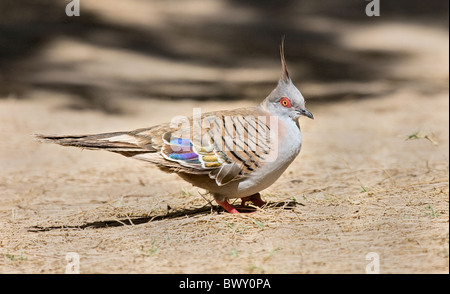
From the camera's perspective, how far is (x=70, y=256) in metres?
4.48

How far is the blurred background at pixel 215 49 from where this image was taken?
10.5 metres

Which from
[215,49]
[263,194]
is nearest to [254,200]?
[263,194]

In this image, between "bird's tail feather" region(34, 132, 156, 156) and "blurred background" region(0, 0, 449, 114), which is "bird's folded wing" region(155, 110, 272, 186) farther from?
"blurred background" region(0, 0, 449, 114)

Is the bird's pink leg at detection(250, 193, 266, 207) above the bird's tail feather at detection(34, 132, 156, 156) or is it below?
below

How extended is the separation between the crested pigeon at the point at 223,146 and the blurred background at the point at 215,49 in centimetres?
511

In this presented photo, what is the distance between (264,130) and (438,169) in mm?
2589

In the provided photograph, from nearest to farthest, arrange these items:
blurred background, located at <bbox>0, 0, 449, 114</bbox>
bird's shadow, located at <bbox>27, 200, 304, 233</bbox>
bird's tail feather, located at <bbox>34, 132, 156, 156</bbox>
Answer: bird's tail feather, located at <bbox>34, 132, 156, 156</bbox>
bird's shadow, located at <bbox>27, 200, 304, 233</bbox>
blurred background, located at <bbox>0, 0, 449, 114</bbox>

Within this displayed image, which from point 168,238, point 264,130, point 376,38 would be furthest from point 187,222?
point 376,38

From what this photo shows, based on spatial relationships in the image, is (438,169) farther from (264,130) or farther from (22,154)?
(22,154)

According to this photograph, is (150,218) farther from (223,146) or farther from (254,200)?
(223,146)

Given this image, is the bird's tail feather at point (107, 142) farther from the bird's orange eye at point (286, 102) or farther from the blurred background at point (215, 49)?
the blurred background at point (215, 49)

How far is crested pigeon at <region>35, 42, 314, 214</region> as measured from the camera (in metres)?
4.94

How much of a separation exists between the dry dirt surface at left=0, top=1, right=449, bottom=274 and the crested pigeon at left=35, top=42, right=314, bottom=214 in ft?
1.13

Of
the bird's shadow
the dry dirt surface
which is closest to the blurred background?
the dry dirt surface
